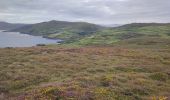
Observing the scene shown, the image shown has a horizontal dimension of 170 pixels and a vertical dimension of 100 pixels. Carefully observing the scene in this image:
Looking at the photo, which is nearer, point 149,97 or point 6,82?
point 149,97

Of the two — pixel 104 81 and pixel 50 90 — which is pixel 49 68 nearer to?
pixel 104 81

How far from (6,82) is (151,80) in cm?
1438

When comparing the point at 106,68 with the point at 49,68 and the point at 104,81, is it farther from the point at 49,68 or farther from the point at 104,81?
the point at 104,81

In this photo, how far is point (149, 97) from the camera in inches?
851

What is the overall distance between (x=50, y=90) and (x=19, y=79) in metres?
9.36

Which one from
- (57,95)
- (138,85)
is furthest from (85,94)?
(138,85)

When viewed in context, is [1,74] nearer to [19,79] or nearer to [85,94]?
[19,79]

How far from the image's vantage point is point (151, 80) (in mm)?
28031

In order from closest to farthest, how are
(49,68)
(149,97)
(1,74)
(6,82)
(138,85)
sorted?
(149,97)
(138,85)
(6,82)
(1,74)
(49,68)

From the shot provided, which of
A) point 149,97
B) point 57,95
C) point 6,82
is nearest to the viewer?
point 57,95

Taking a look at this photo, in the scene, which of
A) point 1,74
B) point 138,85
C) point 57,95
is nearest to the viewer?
point 57,95

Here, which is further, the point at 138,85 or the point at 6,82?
the point at 6,82

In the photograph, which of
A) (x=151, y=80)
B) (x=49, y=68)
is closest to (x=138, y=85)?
(x=151, y=80)

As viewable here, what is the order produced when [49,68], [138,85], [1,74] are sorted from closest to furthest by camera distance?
[138,85], [1,74], [49,68]
